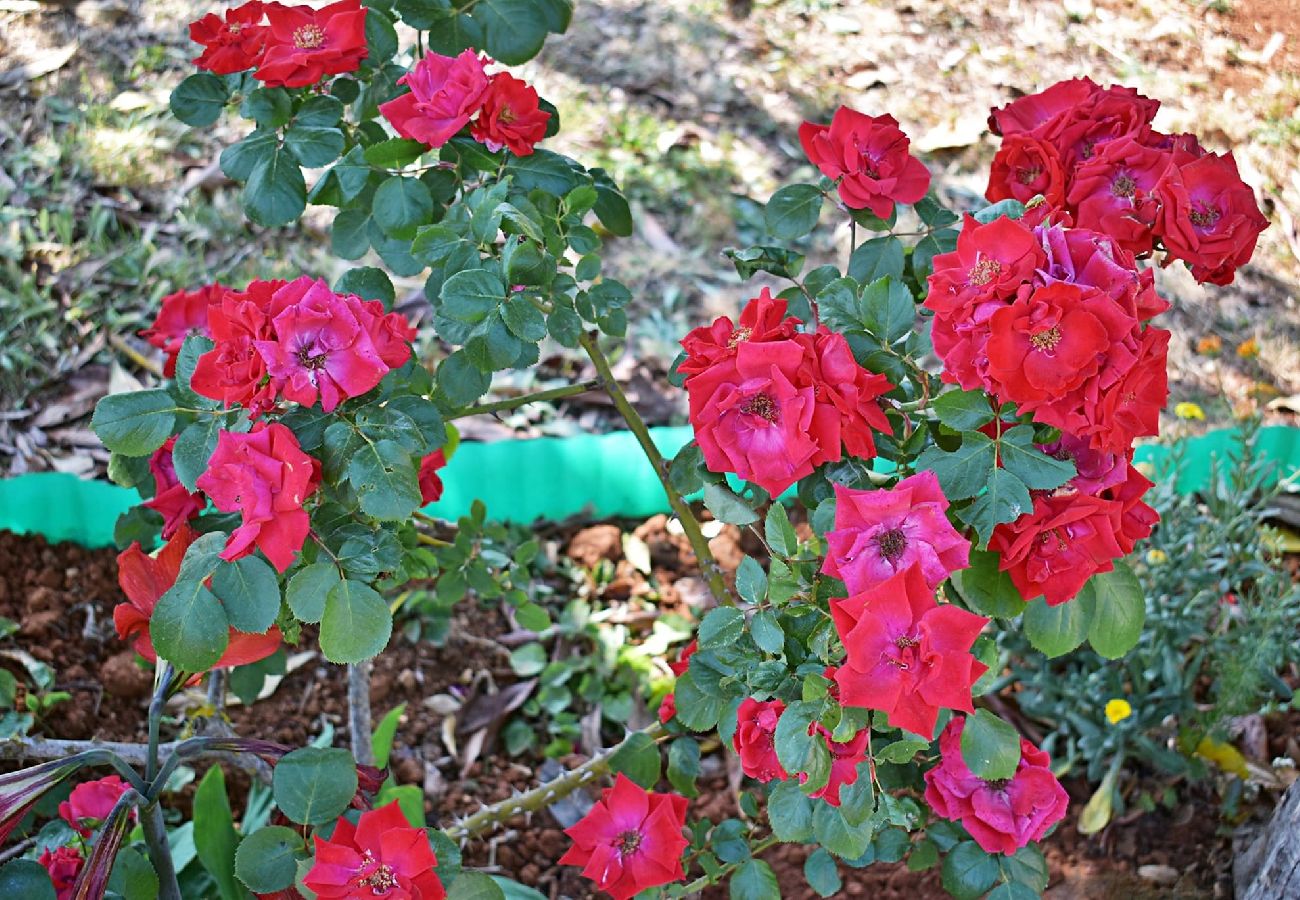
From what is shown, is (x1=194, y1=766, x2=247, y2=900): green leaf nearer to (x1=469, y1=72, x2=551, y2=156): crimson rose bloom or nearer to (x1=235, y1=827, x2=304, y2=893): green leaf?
(x1=235, y1=827, x2=304, y2=893): green leaf

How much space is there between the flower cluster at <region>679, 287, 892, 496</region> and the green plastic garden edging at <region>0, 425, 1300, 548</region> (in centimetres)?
149

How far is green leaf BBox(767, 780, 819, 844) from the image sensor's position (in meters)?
1.36

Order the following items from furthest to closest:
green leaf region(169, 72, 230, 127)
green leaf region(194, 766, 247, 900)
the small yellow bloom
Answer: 1. the small yellow bloom
2. green leaf region(194, 766, 247, 900)
3. green leaf region(169, 72, 230, 127)

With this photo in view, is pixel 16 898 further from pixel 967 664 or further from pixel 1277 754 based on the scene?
pixel 1277 754

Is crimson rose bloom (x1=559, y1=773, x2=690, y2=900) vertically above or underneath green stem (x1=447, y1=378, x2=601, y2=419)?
underneath

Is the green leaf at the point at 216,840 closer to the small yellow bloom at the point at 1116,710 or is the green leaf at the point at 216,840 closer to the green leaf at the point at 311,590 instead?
the green leaf at the point at 311,590

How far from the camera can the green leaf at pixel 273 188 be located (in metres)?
1.54

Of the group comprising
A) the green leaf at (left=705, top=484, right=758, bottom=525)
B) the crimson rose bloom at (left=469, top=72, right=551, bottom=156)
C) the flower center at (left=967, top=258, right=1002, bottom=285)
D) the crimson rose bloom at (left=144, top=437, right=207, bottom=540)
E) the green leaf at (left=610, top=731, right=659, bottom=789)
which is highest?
the flower center at (left=967, top=258, right=1002, bottom=285)

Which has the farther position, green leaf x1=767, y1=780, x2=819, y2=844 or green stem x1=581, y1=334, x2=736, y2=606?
green stem x1=581, y1=334, x2=736, y2=606

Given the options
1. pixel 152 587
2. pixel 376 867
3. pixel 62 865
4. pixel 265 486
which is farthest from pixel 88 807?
pixel 265 486

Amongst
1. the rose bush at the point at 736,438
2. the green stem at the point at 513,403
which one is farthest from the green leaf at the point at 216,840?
the green stem at the point at 513,403

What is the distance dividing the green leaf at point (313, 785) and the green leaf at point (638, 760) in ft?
1.41

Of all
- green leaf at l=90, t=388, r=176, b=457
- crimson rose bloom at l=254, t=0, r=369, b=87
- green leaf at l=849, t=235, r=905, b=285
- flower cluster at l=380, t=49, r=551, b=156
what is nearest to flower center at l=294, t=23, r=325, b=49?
crimson rose bloom at l=254, t=0, r=369, b=87

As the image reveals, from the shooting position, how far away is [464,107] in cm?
144
